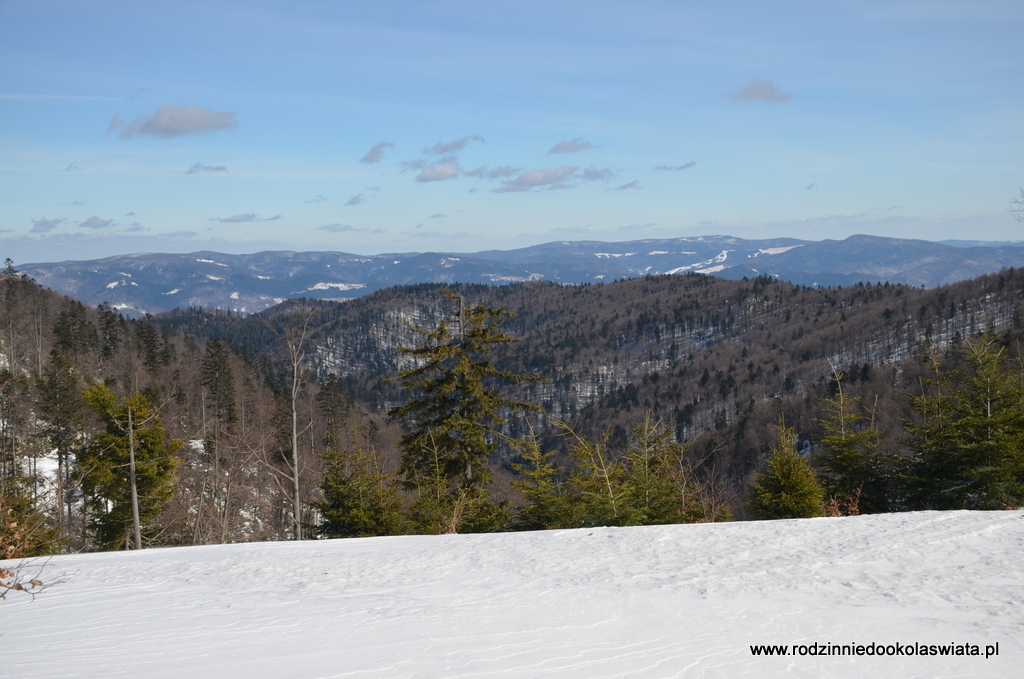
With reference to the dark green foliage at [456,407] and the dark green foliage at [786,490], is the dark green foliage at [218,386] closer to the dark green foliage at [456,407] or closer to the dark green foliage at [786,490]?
the dark green foliage at [456,407]

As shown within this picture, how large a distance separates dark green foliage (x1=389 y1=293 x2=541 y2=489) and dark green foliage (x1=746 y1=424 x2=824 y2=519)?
21.1 ft

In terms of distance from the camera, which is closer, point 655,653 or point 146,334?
point 655,653

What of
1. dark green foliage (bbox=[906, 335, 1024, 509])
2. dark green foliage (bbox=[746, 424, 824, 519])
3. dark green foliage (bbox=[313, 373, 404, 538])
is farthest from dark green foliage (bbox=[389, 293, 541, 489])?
dark green foliage (bbox=[906, 335, 1024, 509])

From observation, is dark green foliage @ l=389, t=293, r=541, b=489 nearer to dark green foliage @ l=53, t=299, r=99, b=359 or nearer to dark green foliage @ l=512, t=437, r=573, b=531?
dark green foliage @ l=512, t=437, r=573, b=531

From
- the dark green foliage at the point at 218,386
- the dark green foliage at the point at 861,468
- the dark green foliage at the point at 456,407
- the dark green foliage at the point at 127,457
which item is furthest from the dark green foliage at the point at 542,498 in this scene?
the dark green foliage at the point at 218,386

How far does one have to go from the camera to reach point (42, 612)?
7621 millimetres

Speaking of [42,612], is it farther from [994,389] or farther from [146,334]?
[146,334]

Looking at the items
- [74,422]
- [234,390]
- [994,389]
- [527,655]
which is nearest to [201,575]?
[527,655]

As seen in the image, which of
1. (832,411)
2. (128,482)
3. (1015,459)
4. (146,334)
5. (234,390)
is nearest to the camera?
(1015,459)

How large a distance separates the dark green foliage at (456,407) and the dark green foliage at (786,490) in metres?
6.44

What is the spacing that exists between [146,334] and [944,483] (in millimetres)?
86140

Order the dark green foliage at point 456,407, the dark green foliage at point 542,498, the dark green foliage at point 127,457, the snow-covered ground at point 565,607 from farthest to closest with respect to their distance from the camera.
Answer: the dark green foliage at point 127,457, the dark green foliage at point 456,407, the dark green foliage at point 542,498, the snow-covered ground at point 565,607

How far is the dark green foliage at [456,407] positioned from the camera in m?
17.7

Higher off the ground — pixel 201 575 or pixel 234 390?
pixel 201 575
